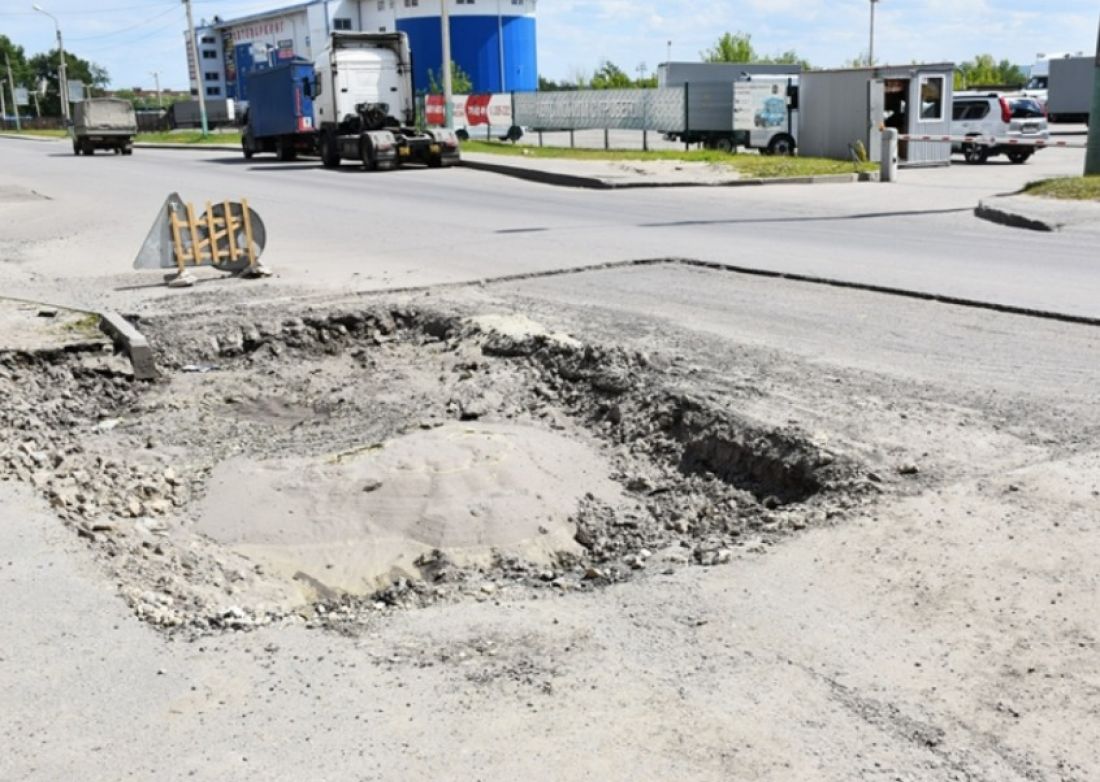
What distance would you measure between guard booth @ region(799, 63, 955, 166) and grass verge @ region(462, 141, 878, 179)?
3.41ft

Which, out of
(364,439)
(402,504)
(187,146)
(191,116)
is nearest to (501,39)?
(191,116)

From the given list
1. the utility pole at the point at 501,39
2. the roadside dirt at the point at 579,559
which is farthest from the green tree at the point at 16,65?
the roadside dirt at the point at 579,559

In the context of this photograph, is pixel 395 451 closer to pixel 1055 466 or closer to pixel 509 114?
pixel 1055 466

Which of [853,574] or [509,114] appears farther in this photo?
[509,114]

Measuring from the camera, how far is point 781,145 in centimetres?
3878

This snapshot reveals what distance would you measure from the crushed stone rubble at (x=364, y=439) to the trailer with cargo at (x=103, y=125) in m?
45.3

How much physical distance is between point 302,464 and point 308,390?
212cm

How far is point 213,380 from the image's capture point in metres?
9.55

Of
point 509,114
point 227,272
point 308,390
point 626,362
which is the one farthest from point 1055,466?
point 509,114

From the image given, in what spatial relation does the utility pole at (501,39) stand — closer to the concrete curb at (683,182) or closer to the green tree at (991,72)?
the green tree at (991,72)

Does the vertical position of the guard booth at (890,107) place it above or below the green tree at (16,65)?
below

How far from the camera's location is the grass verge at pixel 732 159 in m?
28.7

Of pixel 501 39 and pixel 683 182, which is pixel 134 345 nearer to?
pixel 683 182

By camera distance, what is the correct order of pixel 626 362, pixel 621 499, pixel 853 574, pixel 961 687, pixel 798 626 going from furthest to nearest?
1. pixel 626 362
2. pixel 621 499
3. pixel 853 574
4. pixel 798 626
5. pixel 961 687
